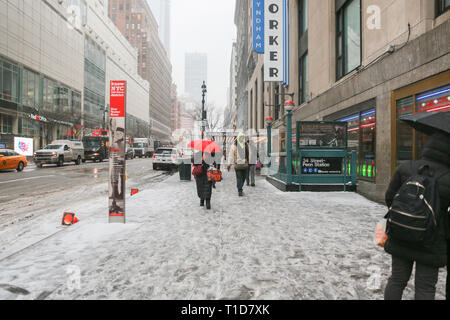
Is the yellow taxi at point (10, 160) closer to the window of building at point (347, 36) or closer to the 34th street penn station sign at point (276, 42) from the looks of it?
the 34th street penn station sign at point (276, 42)

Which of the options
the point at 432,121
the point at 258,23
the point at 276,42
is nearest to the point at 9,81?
the point at 258,23

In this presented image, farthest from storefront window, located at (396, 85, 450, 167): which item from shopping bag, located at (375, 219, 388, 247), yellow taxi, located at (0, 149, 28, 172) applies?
yellow taxi, located at (0, 149, 28, 172)

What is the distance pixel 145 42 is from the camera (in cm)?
11594

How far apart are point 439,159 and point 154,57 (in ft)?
445

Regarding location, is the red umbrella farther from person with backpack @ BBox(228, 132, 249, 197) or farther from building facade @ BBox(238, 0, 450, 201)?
building facade @ BBox(238, 0, 450, 201)

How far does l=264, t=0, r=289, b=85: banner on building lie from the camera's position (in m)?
18.4

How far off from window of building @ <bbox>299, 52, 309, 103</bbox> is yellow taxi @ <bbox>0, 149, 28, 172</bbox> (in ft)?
61.1

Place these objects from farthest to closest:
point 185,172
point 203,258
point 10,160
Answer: point 10,160 < point 185,172 < point 203,258

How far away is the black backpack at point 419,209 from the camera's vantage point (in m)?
2.01

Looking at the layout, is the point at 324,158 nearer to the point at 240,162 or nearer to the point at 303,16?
the point at 240,162

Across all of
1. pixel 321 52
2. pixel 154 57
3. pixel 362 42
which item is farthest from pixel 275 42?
pixel 154 57

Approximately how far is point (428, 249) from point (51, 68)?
5307 cm

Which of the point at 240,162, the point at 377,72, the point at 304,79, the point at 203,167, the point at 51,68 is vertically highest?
the point at 51,68
